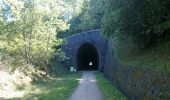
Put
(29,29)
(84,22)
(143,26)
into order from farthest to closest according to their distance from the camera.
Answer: (84,22) < (29,29) < (143,26)

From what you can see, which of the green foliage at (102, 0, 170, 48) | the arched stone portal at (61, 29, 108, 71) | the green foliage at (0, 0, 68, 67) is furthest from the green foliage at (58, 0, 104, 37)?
the green foliage at (102, 0, 170, 48)

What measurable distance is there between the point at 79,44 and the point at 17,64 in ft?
70.2

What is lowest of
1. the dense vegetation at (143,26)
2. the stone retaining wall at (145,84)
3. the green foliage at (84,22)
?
the stone retaining wall at (145,84)

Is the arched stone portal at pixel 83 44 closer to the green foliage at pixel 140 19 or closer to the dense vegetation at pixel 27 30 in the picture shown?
the dense vegetation at pixel 27 30

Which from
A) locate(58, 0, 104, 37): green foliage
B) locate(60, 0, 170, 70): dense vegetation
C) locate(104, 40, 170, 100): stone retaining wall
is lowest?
locate(104, 40, 170, 100): stone retaining wall

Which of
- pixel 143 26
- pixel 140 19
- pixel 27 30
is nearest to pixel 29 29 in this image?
pixel 27 30

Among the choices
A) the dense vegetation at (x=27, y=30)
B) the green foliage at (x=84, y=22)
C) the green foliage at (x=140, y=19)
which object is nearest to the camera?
the green foliage at (x=140, y=19)

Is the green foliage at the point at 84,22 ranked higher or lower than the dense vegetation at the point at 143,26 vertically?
higher

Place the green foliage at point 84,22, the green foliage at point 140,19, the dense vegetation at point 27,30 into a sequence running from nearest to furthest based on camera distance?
the green foliage at point 140,19 → the dense vegetation at point 27,30 → the green foliage at point 84,22

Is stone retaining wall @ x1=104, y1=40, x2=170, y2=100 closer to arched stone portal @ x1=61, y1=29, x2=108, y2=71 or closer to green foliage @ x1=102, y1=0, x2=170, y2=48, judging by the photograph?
green foliage @ x1=102, y1=0, x2=170, y2=48

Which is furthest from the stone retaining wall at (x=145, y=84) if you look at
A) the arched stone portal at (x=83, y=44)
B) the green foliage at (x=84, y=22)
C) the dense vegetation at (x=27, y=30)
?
the green foliage at (x=84, y=22)

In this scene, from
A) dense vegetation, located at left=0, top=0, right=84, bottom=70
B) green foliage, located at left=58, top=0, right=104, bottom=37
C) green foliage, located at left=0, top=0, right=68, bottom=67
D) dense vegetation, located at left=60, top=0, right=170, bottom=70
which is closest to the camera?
dense vegetation, located at left=60, top=0, right=170, bottom=70

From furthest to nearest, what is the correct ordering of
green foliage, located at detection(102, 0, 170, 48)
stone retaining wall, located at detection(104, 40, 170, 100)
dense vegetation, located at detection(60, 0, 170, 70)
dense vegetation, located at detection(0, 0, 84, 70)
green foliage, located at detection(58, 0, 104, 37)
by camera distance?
green foliage, located at detection(58, 0, 104, 37), dense vegetation, located at detection(0, 0, 84, 70), green foliage, located at detection(102, 0, 170, 48), dense vegetation, located at detection(60, 0, 170, 70), stone retaining wall, located at detection(104, 40, 170, 100)

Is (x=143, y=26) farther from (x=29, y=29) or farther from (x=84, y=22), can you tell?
(x=84, y=22)
